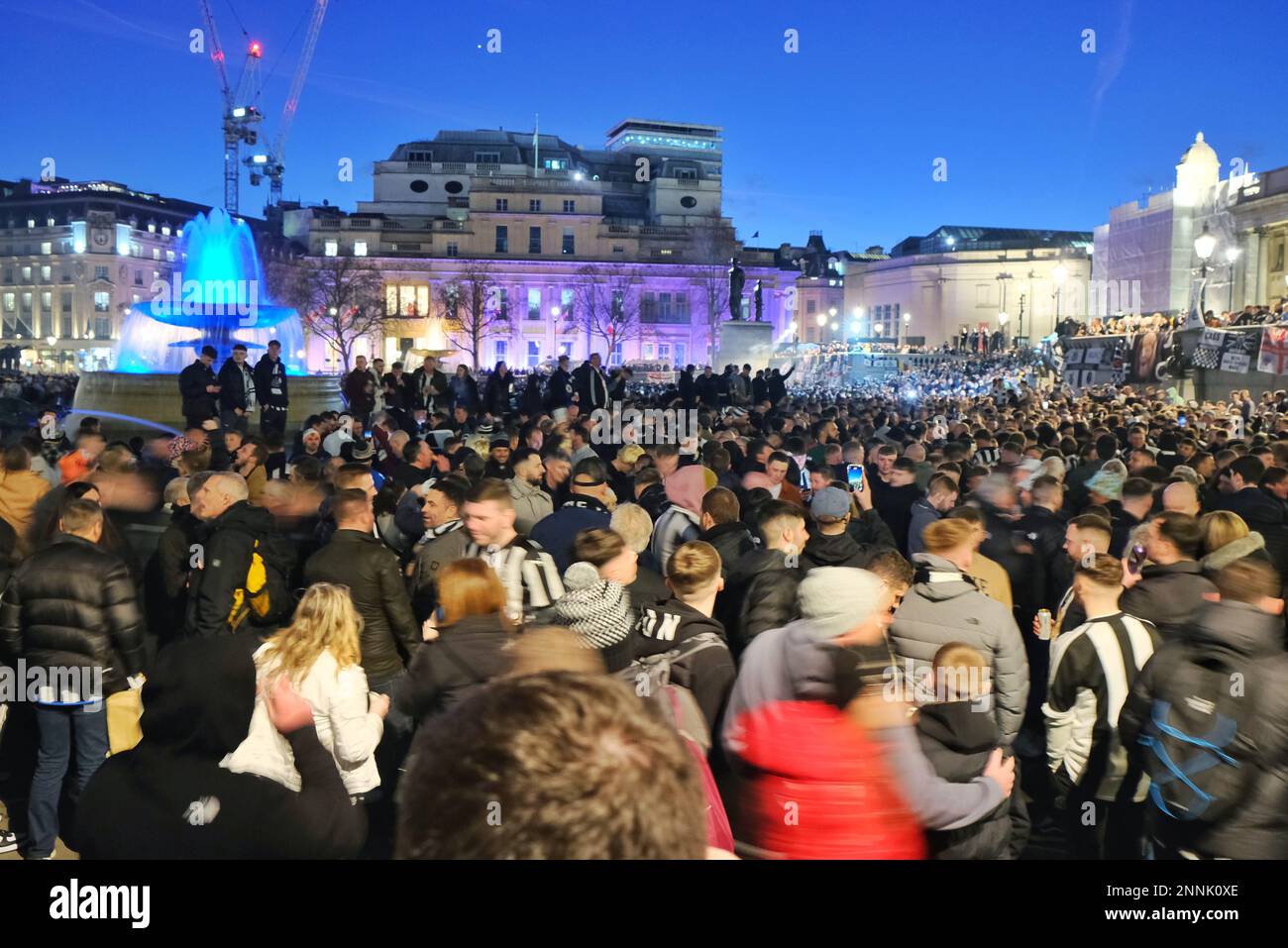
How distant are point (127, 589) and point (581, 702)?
14.3 feet

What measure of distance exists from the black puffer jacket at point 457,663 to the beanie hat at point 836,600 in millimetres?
1177

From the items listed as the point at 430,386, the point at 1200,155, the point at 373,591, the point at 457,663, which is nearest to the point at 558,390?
the point at 430,386

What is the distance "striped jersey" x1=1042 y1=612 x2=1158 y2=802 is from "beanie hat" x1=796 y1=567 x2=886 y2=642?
63.4 inches

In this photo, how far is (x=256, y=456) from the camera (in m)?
8.94

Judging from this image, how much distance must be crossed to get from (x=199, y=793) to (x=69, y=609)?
2.40 metres

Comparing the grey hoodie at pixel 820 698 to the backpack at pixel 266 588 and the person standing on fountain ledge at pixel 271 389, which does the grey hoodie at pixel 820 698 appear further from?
the person standing on fountain ledge at pixel 271 389

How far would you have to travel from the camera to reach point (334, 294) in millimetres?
71812

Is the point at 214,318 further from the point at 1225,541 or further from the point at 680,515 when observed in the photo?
the point at 1225,541

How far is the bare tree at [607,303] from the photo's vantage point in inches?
3201

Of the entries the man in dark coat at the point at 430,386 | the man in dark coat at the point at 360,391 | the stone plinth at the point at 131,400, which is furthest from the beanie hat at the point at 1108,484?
the stone plinth at the point at 131,400

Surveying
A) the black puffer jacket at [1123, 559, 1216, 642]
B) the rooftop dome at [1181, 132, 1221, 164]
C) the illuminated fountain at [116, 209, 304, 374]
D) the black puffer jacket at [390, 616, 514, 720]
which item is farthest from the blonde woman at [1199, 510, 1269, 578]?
the rooftop dome at [1181, 132, 1221, 164]

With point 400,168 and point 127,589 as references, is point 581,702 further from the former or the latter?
point 400,168
